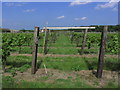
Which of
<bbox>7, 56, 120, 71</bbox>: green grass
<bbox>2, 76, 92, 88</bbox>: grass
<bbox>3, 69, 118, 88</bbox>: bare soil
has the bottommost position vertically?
<bbox>2, 76, 92, 88</bbox>: grass

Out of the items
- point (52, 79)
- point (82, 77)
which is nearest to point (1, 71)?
point (52, 79)

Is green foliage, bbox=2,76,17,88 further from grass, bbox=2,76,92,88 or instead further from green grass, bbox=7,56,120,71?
green grass, bbox=7,56,120,71

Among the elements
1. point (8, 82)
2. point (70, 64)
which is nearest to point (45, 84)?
point (8, 82)

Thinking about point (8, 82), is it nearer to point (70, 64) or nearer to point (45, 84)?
point (45, 84)

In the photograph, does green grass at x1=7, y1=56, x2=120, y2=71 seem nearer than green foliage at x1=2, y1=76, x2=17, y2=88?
No

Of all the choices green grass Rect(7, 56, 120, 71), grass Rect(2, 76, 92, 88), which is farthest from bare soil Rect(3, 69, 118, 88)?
green grass Rect(7, 56, 120, 71)

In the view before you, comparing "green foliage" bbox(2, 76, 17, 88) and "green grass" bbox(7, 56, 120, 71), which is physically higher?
"green grass" bbox(7, 56, 120, 71)

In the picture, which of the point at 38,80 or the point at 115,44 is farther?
the point at 115,44

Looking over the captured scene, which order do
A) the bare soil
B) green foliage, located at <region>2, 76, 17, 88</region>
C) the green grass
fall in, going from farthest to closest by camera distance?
the green grass
the bare soil
green foliage, located at <region>2, 76, 17, 88</region>

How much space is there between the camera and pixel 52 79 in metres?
5.36

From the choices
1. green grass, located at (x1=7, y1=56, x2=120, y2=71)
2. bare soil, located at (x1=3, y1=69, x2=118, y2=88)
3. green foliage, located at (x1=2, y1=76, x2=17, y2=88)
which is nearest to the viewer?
green foliage, located at (x1=2, y1=76, x2=17, y2=88)

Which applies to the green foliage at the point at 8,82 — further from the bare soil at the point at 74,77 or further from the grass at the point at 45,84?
the bare soil at the point at 74,77

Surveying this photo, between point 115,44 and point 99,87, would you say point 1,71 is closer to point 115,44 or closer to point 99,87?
point 99,87

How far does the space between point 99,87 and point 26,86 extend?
7.07 ft
